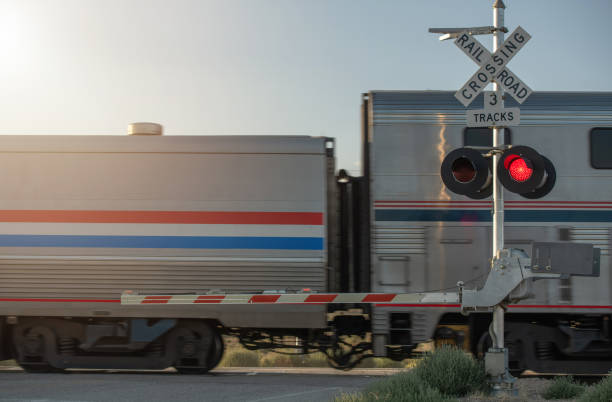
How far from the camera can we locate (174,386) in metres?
8.48

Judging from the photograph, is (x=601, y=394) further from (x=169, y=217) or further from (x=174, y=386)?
(x=169, y=217)

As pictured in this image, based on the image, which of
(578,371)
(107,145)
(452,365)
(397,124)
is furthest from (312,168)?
(578,371)

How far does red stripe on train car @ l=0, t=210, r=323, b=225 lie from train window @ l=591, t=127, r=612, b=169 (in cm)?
400

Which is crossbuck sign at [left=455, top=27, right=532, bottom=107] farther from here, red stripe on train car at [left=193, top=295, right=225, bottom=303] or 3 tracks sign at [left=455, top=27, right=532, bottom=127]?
red stripe on train car at [left=193, top=295, right=225, bottom=303]

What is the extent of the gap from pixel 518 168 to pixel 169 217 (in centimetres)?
502

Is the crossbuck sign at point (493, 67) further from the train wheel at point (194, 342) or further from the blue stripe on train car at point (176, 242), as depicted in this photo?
the train wheel at point (194, 342)

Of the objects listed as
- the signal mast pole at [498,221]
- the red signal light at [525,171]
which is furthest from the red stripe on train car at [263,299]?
the red signal light at [525,171]

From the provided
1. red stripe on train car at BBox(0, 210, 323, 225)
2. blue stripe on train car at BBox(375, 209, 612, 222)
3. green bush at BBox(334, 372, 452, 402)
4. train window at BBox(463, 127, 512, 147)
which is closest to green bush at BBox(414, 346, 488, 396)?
green bush at BBox(334, 372, 452, 402)

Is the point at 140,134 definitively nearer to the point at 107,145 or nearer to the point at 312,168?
the point at 107,145

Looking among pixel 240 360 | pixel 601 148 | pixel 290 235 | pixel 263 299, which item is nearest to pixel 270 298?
pixel 263 299

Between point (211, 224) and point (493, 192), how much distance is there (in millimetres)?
4132

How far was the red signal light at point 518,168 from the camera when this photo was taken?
6688 mm

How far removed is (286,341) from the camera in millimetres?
10094

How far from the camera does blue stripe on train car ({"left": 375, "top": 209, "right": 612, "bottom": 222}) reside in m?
9.16
